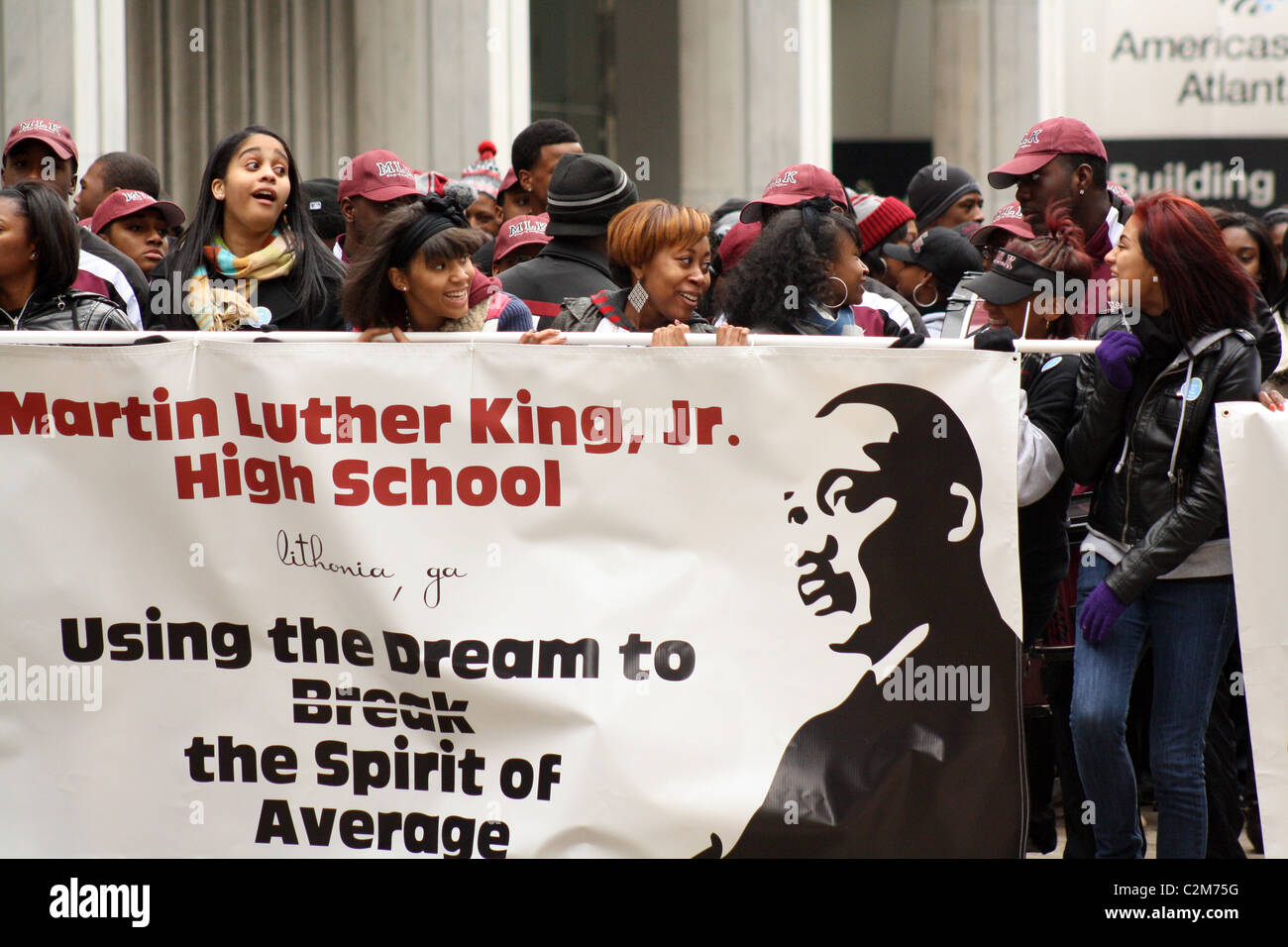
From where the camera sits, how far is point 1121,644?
187 inches

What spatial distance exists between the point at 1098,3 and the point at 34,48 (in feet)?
25.2

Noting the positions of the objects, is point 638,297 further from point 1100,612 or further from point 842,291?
point 1100,612

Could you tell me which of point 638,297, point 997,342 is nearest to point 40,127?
point 638,297

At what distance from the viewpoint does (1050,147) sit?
6.26 metres

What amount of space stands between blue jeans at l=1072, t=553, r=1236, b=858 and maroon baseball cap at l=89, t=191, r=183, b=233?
436cm

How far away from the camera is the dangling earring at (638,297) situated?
209 inches

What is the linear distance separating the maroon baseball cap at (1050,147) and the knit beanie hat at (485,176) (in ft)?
12.7

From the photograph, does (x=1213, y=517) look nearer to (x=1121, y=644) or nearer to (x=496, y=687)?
(x=1121, y=644)

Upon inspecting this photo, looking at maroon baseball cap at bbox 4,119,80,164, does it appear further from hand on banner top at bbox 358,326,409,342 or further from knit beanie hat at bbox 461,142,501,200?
hand on banner top at bbox 358,326,409,342

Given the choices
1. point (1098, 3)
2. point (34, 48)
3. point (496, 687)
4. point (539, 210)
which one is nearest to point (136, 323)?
point (496, 687)

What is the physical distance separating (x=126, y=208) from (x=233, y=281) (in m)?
1.79

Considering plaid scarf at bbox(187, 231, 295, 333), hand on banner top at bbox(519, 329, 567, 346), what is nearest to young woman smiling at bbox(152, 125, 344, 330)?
plaid scarf at bbox(187, 231, 295, 333)
